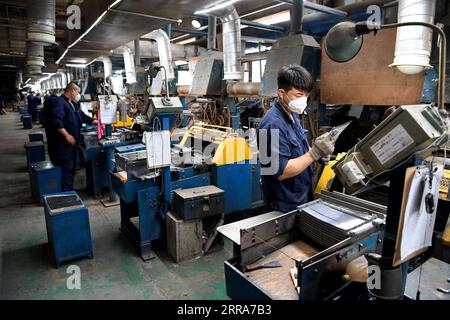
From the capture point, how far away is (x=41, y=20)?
3.09m

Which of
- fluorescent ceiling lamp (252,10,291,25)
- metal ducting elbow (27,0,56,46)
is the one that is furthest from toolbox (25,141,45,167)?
fluorescent ceiling lamp (252,10,291,25)

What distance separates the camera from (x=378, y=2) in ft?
8.91

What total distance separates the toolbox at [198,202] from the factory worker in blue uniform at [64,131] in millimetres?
1690

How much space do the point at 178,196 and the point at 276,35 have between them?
367 cm

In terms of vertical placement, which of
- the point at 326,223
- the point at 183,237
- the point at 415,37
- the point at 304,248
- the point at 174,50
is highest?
the point at 174,50

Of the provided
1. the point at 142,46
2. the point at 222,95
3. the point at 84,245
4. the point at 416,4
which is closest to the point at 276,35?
the point at 222,95

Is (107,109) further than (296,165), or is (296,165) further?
(107,109)

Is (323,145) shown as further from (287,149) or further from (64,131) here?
(64,131)

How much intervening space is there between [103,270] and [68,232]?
408mm

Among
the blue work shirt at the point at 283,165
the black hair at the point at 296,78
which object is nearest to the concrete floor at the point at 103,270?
the blue work shirt at the point at 283,165

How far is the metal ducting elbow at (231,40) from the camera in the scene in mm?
2971

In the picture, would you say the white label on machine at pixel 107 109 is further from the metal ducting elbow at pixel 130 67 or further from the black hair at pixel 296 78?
the black hair at pixel 296 78

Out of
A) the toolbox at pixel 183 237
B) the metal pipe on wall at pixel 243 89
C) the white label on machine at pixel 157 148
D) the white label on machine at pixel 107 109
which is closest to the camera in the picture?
the white label on machine at pixel 157 148

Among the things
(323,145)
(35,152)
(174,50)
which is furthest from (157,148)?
(174,50)
